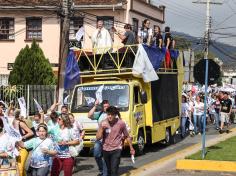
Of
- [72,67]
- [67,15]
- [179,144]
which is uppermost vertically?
[67,15]

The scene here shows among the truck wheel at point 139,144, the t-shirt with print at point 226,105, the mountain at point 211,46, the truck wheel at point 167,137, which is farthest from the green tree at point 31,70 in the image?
the truck wheel at point 139,144

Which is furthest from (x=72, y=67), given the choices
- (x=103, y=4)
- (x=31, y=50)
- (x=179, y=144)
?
(x=103, y=4)

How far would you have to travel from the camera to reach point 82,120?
16.0 metres

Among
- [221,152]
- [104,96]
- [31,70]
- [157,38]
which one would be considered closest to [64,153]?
[104,96]

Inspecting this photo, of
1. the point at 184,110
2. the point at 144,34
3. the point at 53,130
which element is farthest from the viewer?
the point at 184,110

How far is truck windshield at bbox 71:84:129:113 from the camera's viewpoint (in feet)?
53.7

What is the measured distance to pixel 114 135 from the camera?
10961 millimetres

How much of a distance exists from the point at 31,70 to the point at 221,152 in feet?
52.6

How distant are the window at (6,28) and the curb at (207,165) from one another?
25301mm

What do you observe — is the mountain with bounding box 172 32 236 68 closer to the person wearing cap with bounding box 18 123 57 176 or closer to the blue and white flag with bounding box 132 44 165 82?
the blue and white flag with bounding box 132 44 165 82

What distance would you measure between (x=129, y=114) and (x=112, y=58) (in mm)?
2092

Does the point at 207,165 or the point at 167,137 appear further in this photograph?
the point at 167,137

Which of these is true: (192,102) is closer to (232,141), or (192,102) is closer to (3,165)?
(232,141)

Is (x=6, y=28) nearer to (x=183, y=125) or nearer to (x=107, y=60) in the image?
(x=183, y=125)
